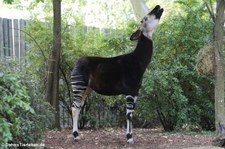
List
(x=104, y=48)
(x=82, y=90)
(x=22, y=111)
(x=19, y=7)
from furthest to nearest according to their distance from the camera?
(x=19, y=7)
(x=104, y=48)
(x=82, y=90)
(x=22, y=111)

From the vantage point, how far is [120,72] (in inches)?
275

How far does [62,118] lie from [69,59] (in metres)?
1.81

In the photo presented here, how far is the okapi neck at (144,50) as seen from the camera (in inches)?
277

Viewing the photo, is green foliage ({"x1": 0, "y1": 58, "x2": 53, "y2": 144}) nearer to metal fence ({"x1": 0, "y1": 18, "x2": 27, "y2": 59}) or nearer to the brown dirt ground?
the brown dirt ground

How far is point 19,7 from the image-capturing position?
11.8 m

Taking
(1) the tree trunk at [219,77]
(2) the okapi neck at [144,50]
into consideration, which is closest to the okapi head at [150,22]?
(2) the okapi neck at [144,50]

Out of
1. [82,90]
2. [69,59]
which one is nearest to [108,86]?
[82,90]

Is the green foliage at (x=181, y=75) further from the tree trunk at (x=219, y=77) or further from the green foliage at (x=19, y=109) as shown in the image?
the green foliage at (x=19, y=109)

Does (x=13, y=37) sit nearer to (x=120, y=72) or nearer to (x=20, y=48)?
(x=20, y=48)

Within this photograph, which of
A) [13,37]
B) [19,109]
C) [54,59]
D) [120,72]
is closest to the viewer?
[19,109]

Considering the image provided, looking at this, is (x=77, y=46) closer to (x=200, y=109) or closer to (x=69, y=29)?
(x=69, y=29)

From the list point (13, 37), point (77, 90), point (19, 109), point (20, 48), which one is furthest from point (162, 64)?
point (19, 109)

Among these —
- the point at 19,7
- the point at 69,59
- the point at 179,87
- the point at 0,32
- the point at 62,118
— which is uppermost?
the point at 19,7

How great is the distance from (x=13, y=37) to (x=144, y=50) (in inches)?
202
